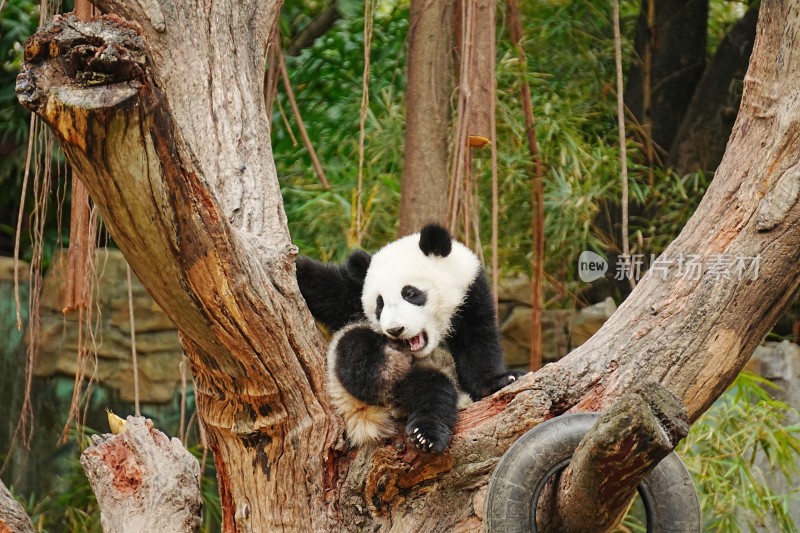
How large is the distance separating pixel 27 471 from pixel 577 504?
4481 mm

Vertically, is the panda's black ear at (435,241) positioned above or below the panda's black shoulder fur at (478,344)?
above

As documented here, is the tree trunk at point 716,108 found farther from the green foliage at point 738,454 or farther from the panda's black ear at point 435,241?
the panda's black ear at point 435,241

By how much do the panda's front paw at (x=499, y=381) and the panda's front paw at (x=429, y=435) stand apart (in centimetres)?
45

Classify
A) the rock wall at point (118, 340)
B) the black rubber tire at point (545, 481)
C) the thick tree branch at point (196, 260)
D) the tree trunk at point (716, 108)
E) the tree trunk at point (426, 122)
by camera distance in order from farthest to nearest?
the rock wall at point (118, 340)
the tree trunk at point (716, 108)
the tree trunk at point (426, 122)
the black rubber tire at point (545, 481)
the thick tree branch at point (196, 260)

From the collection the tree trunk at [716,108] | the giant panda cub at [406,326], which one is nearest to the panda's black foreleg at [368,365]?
the giant panda cub at [406,326]

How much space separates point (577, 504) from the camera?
67.2 inches

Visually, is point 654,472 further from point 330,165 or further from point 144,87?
point 330,165

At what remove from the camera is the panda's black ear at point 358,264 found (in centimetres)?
260

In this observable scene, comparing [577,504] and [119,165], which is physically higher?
[119,165]

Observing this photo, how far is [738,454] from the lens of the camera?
3754 mm

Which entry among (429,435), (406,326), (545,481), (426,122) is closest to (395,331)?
(406,326)

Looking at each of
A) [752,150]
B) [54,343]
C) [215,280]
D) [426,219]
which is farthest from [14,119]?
[752,150]

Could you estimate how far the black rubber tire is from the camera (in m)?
1.76

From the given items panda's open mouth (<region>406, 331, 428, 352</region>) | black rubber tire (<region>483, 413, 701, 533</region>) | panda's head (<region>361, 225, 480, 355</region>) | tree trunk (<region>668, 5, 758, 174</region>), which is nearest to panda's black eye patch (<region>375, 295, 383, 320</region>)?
panda's head (<region>361, 225, 480, 355</region>)
